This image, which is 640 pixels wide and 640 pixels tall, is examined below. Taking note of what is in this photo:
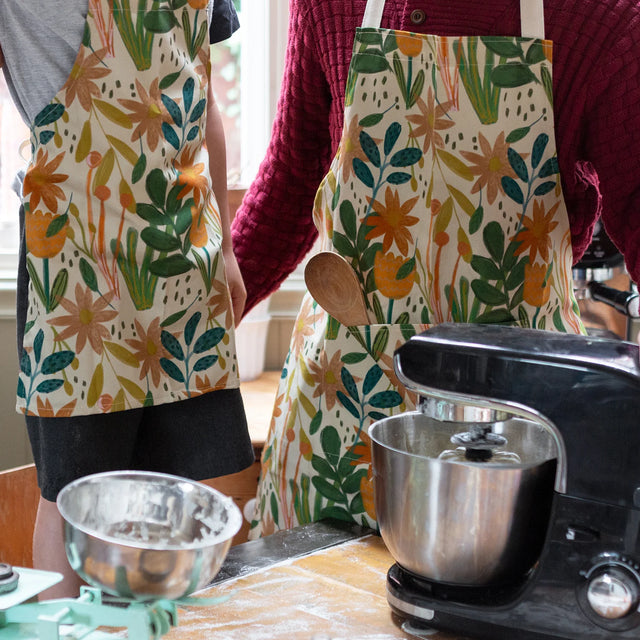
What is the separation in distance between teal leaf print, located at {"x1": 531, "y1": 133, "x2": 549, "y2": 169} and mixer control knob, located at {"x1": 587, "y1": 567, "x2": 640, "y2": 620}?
0.47m

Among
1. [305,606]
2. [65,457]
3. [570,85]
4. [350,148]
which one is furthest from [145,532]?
[570,85]

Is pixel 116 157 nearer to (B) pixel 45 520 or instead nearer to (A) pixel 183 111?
(A) pixel 183 111

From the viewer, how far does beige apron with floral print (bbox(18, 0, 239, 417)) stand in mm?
948

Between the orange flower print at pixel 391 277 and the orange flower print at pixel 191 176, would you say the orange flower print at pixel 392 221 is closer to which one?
the orange flower print at pixel 391 277

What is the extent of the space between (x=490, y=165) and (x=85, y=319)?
1.54 feet

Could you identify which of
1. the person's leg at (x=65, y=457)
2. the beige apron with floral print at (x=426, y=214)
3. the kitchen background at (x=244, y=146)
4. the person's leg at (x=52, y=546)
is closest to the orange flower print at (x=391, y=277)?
the beige apron with floral print at (x=426, y=214)

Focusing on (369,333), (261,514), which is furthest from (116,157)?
(261,514)

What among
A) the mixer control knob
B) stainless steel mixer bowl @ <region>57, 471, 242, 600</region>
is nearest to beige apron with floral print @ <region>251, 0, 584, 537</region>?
the mixer control knob

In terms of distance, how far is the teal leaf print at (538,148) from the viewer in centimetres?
96

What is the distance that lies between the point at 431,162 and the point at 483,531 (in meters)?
0.45

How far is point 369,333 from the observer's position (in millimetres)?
998

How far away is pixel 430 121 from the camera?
3.21ft

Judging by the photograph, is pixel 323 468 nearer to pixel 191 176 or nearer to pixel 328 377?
pixel 328 377

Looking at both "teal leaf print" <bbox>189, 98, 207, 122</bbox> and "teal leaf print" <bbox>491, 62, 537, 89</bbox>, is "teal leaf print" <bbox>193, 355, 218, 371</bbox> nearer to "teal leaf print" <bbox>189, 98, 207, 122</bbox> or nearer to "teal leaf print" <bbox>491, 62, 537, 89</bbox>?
"teal leaf print" <bbox>189, 98, 207, 122</bbox>
